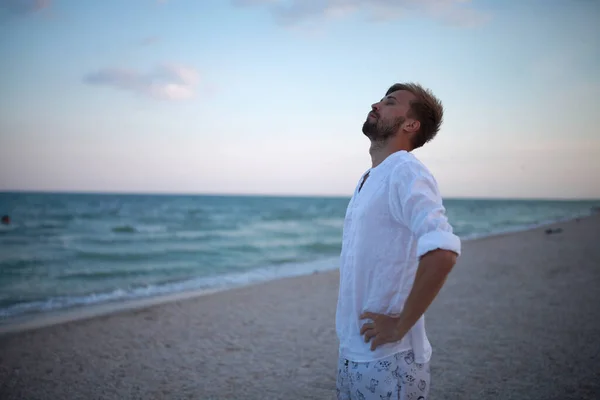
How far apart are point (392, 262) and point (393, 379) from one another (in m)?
0.46

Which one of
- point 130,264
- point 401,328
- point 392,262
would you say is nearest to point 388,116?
point 392,262

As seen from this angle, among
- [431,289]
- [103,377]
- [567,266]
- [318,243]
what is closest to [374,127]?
[431,289]

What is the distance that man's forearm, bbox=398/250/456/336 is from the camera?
134 cm

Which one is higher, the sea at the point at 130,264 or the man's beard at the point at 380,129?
the man's beard at the point at 380,129

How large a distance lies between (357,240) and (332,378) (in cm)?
348

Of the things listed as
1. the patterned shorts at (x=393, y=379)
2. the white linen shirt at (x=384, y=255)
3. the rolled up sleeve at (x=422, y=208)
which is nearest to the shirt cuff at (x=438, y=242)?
the rolled up sleeve at (x=422, y=208)

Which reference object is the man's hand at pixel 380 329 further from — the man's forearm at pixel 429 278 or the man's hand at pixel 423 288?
the man's forearm at pixel 429 278

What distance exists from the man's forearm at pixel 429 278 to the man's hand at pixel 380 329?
0.14 meters

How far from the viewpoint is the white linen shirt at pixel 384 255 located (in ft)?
4.92

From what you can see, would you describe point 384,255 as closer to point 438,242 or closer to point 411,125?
point 438,242

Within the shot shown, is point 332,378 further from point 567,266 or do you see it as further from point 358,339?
point 567,266

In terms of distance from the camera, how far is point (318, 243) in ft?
74.1

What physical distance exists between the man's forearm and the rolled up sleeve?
1.1 inches

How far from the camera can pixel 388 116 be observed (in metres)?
1.74
